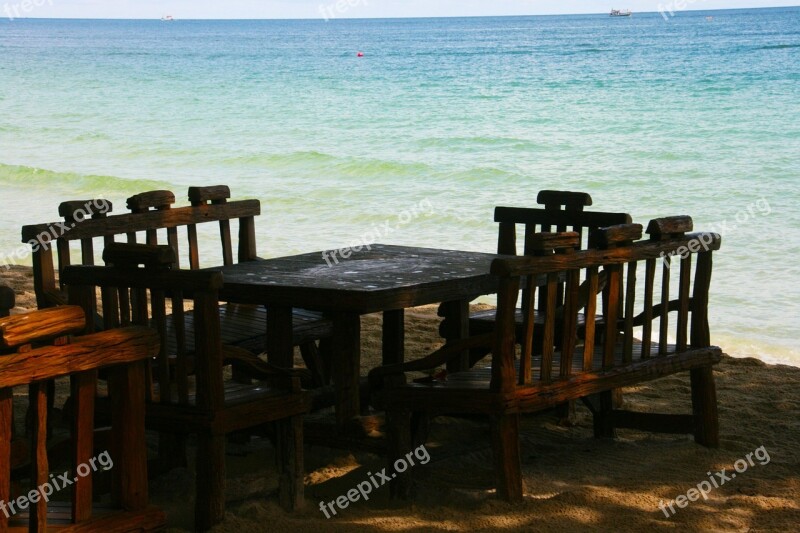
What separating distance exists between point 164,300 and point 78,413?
2.92 ft

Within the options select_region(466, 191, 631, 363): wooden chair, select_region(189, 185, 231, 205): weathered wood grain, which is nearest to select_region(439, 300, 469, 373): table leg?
select_region(466, 191, 631, 363): wooden chair

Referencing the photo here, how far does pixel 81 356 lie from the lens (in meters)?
2.99

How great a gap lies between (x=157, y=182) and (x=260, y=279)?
1629cm

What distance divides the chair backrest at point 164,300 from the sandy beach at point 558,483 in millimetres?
500

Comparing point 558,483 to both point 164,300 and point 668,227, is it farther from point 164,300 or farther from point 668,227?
point 164,300

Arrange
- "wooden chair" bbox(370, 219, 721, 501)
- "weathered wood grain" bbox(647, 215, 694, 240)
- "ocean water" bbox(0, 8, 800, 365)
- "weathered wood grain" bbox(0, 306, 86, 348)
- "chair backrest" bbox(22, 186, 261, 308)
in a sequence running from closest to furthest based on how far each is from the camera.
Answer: "weathered wood grain" bbox(0, 306, 86, 348)
"wooden chair" bbox(370, 219, 721, 501)
"weathered wood grain" bbox(647, 215, 694, 240)
"chair backrest" bbox(22, 186, 261, 308)
"ocean water" bbox(0, 8, 800, 365)

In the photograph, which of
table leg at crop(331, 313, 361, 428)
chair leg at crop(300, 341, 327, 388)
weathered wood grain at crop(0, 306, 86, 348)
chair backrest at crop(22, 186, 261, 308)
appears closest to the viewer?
weathered wood grain at crop(0, 306, 86, 348)

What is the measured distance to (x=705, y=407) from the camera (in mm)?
5020

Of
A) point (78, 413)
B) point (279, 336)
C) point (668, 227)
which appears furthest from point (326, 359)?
point (78, 413)

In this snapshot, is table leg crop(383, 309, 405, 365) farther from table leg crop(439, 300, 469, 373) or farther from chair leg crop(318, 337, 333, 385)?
chair leg crop(318, 337, 333, 385)

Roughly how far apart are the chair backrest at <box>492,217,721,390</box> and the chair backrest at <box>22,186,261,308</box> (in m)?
1.70

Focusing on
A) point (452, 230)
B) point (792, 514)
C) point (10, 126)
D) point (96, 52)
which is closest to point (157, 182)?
point (452, 230)

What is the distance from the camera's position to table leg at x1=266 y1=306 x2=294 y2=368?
4.62 m

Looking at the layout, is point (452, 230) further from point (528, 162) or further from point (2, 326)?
point (2, 326)
